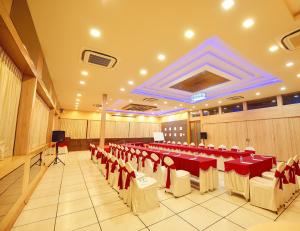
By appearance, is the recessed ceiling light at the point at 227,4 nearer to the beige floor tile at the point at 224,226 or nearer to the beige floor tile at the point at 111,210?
the beige floor tile at the point at 224,226

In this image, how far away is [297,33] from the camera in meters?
2.91

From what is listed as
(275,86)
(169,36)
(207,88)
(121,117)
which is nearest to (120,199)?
(169,36)

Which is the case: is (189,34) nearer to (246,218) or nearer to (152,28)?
(152,28)

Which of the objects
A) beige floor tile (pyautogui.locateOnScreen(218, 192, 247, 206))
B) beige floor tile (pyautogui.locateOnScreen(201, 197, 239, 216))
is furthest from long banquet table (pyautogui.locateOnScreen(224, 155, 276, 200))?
beige floor tile (pyautogui.locateOnScreen(201, 197, 239, 216))

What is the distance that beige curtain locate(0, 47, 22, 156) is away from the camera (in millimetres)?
2256

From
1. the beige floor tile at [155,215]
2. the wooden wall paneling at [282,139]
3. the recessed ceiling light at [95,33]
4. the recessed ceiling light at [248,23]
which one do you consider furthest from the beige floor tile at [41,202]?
the wooden wall paneling at [282,139]

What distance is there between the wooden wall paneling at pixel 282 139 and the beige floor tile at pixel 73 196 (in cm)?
946

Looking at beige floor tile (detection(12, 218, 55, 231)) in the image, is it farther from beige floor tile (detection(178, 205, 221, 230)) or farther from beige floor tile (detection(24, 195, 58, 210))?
beige floor tile (detection(178, 205, 221, 230))

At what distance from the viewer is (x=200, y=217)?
247 cm

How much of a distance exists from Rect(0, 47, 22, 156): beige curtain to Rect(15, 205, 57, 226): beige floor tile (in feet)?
3.84

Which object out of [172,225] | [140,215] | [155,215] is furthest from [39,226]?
[172,225]

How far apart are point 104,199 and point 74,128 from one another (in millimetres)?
10807

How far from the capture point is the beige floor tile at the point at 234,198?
2986 mm

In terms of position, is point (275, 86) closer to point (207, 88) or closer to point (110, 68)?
point (207, 88)
